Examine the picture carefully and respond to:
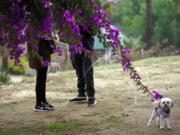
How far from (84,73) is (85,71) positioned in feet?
0.19

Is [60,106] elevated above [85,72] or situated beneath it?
situated beneath

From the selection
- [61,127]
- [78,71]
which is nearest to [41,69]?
[78,71]

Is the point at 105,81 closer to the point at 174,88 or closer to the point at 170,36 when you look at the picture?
the point at 174,88

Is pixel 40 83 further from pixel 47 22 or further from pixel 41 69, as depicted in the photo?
pixel 47 22

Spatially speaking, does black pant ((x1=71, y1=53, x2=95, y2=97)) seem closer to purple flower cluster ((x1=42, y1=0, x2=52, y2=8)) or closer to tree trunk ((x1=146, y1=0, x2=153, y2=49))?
purple flower cluster ((x1=42, y1=0, x2=52, y2=8))

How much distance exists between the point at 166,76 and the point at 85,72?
399cm

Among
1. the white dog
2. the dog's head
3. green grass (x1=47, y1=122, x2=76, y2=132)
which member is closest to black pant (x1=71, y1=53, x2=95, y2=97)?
green grass (x1=47, y1=122, x2=76, y2=132)

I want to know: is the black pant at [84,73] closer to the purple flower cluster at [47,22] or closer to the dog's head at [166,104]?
the dog's head at [166,104]

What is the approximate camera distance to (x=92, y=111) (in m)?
6.53

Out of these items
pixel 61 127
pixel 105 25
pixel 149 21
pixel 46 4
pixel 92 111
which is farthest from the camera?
pixel 149 21

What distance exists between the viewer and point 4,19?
14.1 ft

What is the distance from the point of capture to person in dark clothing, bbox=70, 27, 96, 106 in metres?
6.72

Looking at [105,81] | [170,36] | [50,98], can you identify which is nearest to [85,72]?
[50,98]

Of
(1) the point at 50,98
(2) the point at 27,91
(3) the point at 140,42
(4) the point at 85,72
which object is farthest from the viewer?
(3) the point at 140,42
